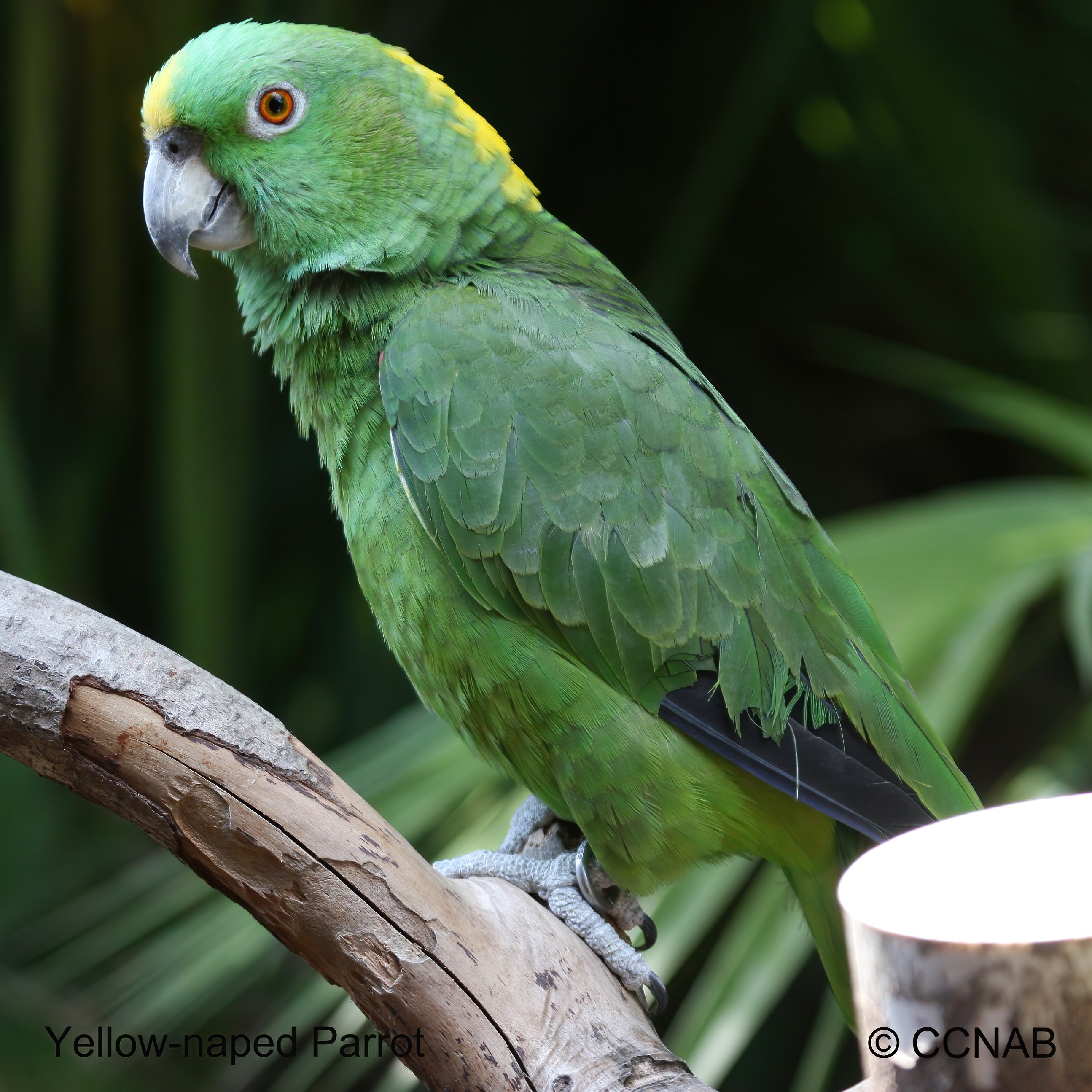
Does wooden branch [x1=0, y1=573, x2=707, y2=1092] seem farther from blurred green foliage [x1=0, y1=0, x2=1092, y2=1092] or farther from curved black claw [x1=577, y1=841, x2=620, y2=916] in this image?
blurred green foliage [x1=0, y1=0, x2=1092, y2=1092]

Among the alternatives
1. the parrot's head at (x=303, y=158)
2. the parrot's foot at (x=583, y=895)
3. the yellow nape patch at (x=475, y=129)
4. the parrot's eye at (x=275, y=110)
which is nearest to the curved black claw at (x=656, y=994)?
the parrot's foot at (x=583, y=895)

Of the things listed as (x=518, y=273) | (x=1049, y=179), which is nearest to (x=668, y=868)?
(x=518, y=273)

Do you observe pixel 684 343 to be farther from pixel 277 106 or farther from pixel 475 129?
pixel 277 106

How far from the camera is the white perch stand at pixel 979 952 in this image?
2.41 ft

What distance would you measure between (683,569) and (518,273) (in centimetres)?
54

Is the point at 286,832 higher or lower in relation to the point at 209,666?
higher

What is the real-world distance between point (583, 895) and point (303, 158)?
1184 mm

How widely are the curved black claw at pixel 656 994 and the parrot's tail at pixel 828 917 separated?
26 centimetres

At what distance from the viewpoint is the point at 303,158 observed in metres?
1.63

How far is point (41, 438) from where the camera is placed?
343 cm

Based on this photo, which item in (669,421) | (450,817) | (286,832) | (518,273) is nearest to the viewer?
(286,832)

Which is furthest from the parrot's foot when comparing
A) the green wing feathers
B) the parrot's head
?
the parrot's head

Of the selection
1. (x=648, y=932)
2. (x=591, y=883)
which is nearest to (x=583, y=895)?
(x=591, y=883)

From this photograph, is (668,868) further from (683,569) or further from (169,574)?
(169,574)
